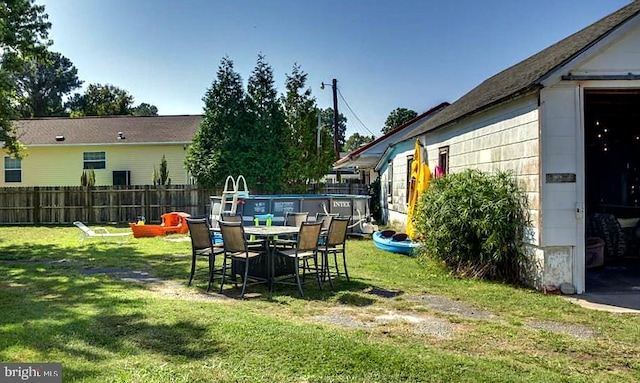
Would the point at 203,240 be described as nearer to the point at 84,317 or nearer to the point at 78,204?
the point at 84,317

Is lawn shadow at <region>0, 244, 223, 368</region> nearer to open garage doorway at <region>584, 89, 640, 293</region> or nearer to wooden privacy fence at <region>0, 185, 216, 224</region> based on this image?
open garage doorway at <region>584, 89, 640, 293</region>

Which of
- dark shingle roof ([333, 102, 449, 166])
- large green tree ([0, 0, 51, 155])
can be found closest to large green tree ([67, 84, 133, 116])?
dark shingle roof ([333, 102, 449, 166])

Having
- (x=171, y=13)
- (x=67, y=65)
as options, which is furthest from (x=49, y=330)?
(x=67, y=65)

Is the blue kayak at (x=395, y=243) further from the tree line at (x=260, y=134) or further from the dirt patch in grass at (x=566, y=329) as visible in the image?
the tree line at (x=260, y=134)

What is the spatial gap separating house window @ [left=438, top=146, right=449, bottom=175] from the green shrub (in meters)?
2.75

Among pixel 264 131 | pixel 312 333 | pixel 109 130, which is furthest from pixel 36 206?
pixel 312 333

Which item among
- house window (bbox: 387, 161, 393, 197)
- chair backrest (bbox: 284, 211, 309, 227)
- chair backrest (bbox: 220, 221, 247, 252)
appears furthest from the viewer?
house window (bbox: 387, 161, 393, 197)

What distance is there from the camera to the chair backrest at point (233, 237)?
249 inches

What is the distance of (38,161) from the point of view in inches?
888

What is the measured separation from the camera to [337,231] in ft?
24.2

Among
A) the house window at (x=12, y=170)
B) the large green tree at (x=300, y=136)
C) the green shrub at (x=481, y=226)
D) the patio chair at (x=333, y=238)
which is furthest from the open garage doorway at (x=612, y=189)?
the house window at (x=12, y=170)

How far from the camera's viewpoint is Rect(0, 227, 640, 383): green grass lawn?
11.8 feet

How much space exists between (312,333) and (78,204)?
17.8m

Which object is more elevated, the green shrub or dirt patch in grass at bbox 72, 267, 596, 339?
the green shrub
